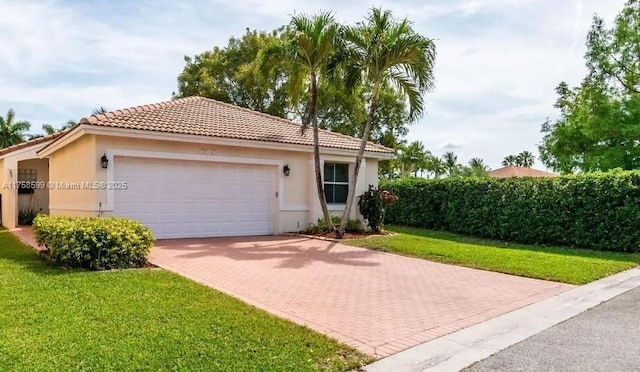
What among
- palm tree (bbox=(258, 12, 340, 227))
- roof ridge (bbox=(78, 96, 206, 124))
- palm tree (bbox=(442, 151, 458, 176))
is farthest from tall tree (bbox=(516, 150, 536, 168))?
roof ridge (bbox=(78, 96, 206, 124))

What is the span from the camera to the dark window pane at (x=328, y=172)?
15844mm

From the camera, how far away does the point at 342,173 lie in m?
16.3

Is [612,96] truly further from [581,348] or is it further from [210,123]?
[581,348]

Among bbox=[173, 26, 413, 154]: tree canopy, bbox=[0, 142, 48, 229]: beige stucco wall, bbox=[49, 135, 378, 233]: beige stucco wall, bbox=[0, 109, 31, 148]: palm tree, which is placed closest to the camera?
bbox=[49, 135, 378, 233]: beige stucco wall

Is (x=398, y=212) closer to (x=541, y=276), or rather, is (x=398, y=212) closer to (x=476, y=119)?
(x=476, y=119)

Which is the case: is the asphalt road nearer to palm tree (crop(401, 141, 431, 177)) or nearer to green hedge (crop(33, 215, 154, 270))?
green hedge (crop(33, 215, 154, 270))

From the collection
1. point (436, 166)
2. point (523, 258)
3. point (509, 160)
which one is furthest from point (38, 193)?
point (509, 160)

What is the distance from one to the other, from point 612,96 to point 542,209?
14587 mm

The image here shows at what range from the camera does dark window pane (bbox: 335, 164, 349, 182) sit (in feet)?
53.2

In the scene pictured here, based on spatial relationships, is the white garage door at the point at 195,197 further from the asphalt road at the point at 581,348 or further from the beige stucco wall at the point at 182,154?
the asphalt road at the point at 581,348

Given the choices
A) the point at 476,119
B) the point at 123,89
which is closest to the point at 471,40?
the point at 476,119

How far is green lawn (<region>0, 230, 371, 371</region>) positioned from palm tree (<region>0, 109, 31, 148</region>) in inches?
1469

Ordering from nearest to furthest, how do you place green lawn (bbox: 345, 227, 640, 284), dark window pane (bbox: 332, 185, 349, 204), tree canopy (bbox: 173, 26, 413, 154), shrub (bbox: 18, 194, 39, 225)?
1. green lawn (bbox: 345, 227, 640, 284)
2. dark window pane (bbox: 332, 185, 349, 204)
3. shrub (bbox: 18, 194, 39, 225)
4. tree canopy (bbox: 173, 26, 413, 154)

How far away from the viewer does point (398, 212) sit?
19859mm
